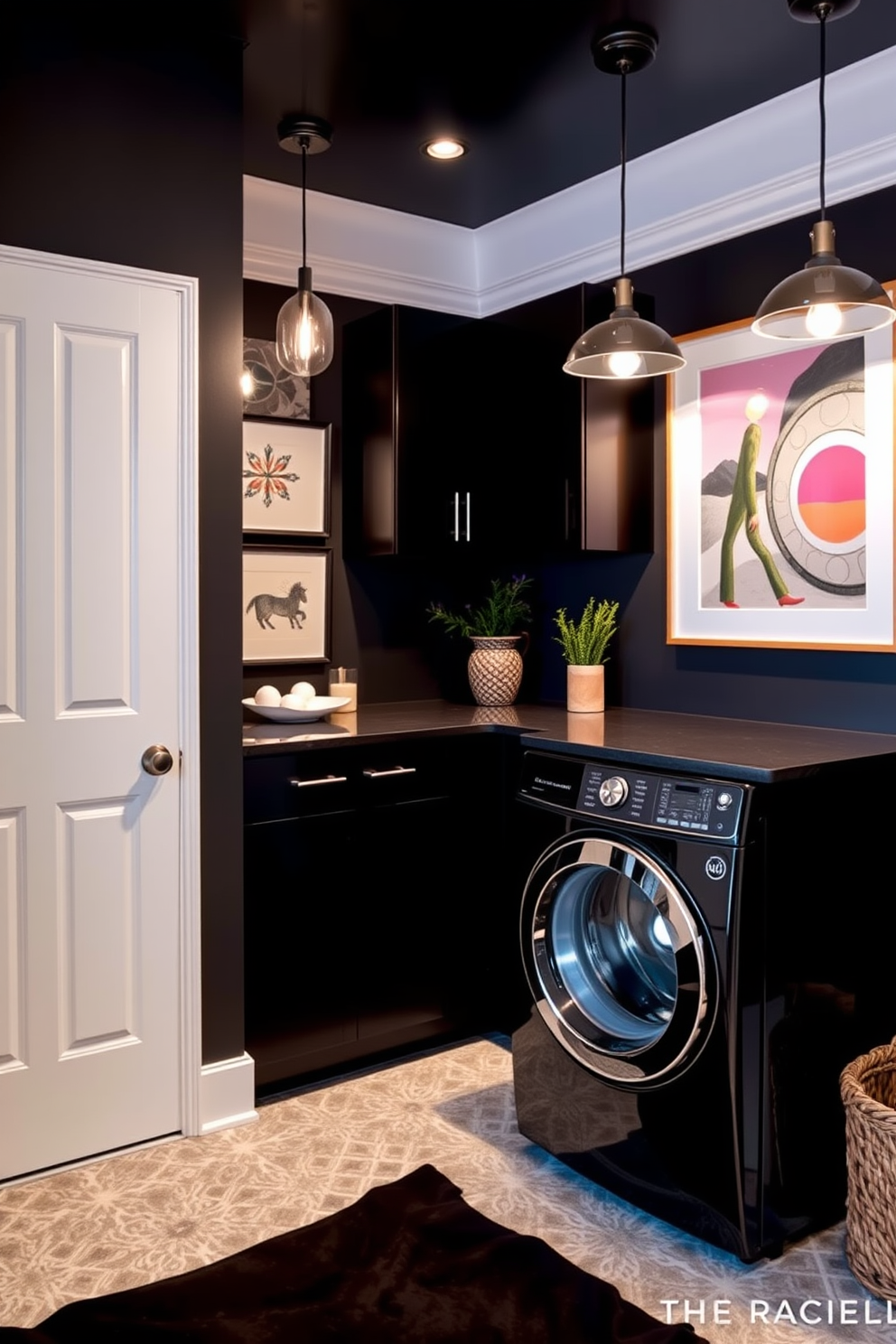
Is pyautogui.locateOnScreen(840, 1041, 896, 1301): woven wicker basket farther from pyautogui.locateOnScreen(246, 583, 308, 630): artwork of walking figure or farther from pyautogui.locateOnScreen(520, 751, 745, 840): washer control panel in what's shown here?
pyautogui.locateOnScreen(246, 583, 308, 630): artwork of walking figure

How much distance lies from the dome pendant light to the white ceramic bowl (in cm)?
164

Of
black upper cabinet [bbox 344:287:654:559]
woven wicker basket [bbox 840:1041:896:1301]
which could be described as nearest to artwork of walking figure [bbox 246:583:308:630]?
black upper cabinet [bbox 344:287:654:559]

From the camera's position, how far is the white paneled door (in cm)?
247

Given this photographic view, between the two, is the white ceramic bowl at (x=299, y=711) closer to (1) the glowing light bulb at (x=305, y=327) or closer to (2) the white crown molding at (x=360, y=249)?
(1) the glowing light bulb at (x=305, y=327)

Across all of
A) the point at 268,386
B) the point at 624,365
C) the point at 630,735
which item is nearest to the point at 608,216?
the point at 624,365

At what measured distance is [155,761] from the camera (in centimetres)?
265

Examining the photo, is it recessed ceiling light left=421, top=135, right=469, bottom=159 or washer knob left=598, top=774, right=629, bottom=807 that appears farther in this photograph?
recessed ceiling light left=421, top=135, right=469, bottom=159

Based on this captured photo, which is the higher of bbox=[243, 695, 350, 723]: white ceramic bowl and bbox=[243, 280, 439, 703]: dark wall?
bbox=[243, 280, 439, 703]: dark wall

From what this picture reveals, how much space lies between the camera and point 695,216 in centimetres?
326

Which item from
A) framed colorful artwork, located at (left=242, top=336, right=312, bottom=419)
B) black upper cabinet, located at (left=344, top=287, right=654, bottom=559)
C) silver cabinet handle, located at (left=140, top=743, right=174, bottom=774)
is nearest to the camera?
silver cabinet handle, located at (left=140, top=743, right=174, bottom=774)

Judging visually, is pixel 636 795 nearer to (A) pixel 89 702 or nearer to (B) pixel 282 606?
(A) pixel 89 702

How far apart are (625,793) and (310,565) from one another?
5.30ft

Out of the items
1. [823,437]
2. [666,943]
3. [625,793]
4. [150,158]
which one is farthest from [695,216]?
[666,943]

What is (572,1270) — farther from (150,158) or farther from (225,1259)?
(150,158)
